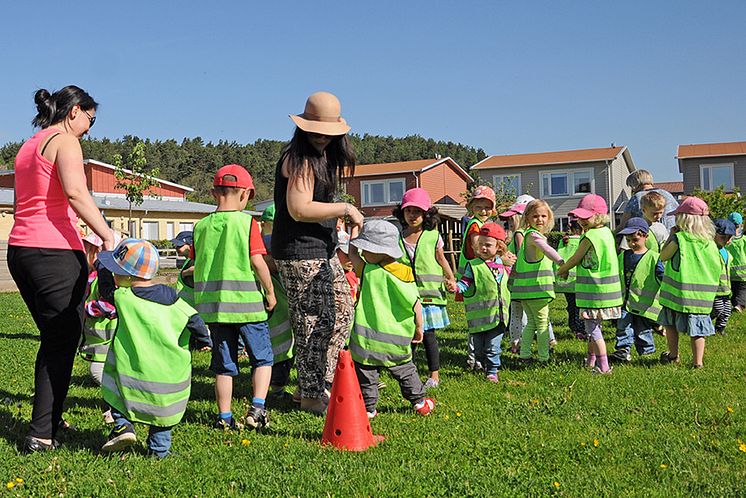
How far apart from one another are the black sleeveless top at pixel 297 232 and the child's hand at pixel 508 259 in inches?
122

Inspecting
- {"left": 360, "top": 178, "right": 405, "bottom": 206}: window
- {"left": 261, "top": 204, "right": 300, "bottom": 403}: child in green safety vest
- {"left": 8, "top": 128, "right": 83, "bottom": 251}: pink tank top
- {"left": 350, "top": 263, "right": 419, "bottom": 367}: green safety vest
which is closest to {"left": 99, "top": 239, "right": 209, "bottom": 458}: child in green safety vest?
{"left": 8, "top": 128, "right": 83, "bottom": 251}: pink tank top

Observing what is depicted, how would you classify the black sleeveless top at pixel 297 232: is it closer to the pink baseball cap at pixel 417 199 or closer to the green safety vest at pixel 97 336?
the green safety vest at pixel 97 336

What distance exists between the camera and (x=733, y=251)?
42.6ft

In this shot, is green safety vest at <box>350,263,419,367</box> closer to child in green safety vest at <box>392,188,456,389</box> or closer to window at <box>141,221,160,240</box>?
child in green safety vest at <box>392,188,456,389</box>

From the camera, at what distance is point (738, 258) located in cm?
1304

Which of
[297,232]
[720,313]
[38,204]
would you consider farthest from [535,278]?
[38,204]

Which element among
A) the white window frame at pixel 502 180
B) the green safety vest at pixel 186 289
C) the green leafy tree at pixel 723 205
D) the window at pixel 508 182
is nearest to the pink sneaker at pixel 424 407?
the green safety vest at pixel 186 289

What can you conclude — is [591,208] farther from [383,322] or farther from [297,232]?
[297,232]

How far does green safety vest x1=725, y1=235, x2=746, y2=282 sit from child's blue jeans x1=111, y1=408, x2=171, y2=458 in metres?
11.2

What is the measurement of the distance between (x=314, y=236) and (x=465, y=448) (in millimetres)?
1877

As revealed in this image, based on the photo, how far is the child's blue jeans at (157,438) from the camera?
4.68 metres

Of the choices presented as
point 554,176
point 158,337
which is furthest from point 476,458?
point 554,176

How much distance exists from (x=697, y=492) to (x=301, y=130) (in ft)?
11.5

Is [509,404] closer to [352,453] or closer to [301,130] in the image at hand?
[352,453]
